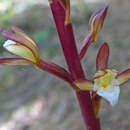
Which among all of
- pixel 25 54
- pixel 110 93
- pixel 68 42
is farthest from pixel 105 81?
pixel 25 54

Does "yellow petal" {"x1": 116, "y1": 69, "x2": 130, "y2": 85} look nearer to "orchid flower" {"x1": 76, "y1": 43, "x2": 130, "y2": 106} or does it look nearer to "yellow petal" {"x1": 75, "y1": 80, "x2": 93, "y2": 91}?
"orchid flower" {"x1": 76, "y1": 43, "x2": 130, "y2": 106}

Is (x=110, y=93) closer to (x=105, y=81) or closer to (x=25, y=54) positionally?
(x=105, y=81)

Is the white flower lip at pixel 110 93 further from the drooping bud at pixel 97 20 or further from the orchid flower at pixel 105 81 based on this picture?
the drooping bud at pixel 97 20

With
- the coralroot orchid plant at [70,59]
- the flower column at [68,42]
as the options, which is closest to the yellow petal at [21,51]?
the coralroot orchid plant at [70,59]

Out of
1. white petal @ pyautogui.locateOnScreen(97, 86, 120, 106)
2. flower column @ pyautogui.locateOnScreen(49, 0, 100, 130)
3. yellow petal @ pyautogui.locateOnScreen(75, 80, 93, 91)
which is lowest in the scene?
white petal @ pyautogui.locateOnScreen(97, 86, 120, 106)

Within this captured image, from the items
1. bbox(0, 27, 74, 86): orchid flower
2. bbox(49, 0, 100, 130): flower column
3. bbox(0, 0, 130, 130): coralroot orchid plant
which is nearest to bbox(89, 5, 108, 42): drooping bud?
bbox(0, 0, 130, 130): coralroot orchid plant

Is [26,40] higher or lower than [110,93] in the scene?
higher

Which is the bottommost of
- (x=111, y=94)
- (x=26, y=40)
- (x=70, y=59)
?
(x=111, y=94)

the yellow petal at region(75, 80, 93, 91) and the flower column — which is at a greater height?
the flower column
